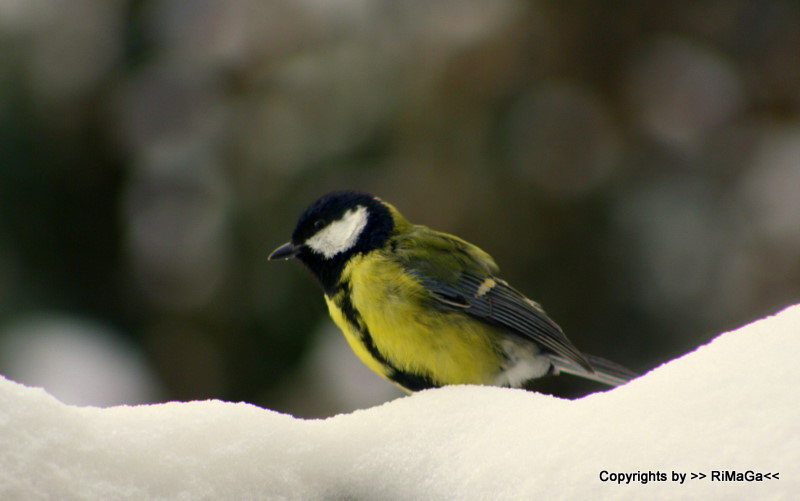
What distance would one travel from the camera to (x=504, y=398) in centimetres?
58

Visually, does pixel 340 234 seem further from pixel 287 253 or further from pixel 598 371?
pixel 598 371

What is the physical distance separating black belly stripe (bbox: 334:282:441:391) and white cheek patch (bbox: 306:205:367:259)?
0.43 feet

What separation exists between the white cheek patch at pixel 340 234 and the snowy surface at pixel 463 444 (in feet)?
2.58

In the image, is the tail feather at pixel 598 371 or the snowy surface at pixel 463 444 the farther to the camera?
the tail feather at pixel 598 371

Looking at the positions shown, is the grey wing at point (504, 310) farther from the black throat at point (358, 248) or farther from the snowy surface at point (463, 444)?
the snowy surface at point (463, 444)

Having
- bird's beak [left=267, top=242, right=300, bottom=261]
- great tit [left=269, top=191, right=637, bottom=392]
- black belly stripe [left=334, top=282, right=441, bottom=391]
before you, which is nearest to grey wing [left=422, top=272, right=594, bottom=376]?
great tit [left=269, top=191, right=637, bottom=392]

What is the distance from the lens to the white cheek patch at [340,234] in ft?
4.36

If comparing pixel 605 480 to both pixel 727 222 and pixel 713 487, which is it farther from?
pixel 727 222

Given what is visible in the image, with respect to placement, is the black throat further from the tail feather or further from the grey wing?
the tail feather

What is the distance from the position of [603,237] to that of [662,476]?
5.91ft

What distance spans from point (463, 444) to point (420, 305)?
696 mm

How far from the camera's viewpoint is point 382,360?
119 cm

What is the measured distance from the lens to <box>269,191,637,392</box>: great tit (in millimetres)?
1187

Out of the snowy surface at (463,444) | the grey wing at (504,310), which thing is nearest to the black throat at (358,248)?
the grey wing at (504,310)
